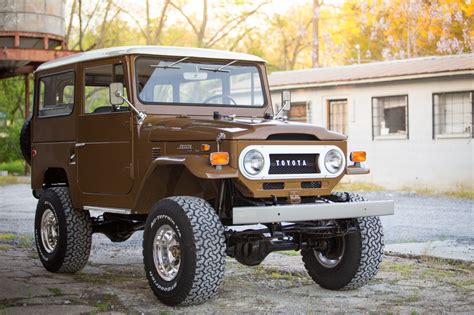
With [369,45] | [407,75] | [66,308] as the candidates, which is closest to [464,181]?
[407,75]

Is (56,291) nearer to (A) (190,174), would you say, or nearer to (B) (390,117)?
(A) (190,174)

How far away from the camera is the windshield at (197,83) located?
755 cm

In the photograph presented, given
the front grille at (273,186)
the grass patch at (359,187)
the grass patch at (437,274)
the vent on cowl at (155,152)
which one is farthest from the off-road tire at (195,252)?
the grass patch at (359,187)

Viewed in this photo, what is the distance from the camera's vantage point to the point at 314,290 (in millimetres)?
7402

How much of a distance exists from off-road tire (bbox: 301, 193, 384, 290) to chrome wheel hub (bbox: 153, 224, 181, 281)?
1589 millimetres

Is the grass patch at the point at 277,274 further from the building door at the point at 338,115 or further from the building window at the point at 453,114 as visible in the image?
the building door at the point at 338,115

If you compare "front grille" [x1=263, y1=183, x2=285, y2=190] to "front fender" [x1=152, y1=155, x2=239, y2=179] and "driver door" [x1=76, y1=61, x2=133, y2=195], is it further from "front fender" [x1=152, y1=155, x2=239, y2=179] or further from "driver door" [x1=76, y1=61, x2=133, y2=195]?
"driver door" [x1=76, y1=61, x2=133, y2=195]

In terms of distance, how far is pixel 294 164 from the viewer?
6844mm

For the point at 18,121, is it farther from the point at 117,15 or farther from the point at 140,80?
the point at 140,80

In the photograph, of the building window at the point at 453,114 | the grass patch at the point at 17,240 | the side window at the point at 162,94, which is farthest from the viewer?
the building window at the point at 453,114

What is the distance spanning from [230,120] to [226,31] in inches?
1346

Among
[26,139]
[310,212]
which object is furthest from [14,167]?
[310,212]

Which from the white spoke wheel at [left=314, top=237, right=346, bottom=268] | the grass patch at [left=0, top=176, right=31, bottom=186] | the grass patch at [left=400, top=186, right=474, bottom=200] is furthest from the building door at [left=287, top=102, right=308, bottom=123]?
the white spoke wheel at [left=314, top=237, right=346, bottom=268]

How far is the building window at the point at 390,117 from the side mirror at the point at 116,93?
44.8 feet
